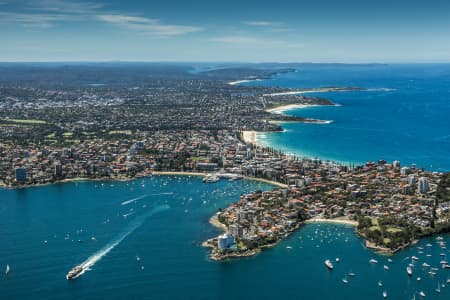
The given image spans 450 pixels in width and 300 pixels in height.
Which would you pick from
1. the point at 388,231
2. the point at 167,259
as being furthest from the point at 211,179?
the point at 388,231

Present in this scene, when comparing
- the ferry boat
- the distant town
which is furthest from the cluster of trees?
the ferry boat

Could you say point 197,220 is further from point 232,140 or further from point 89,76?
point 89,76

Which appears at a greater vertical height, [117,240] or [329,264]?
[117,240]

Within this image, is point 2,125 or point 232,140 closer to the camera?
point 232,140

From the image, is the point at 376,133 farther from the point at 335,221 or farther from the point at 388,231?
the point at 388,231

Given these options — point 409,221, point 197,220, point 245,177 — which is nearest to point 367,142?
point 245,177

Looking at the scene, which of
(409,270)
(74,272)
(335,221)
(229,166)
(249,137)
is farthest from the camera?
(249,137)

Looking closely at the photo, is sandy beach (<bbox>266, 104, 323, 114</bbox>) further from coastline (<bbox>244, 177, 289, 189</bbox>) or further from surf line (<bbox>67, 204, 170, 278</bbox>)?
surf line (<bbox>67, 204, 170, 278</bbox>)
